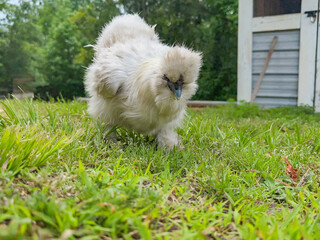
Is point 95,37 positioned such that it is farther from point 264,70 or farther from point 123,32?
point 123,32

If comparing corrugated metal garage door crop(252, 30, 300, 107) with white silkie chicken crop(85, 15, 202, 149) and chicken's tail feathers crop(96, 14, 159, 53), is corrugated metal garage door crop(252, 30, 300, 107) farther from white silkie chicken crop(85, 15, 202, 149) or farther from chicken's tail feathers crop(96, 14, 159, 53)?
white silkie chicken crop(85, 15, 202, 149)

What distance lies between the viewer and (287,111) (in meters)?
6.58

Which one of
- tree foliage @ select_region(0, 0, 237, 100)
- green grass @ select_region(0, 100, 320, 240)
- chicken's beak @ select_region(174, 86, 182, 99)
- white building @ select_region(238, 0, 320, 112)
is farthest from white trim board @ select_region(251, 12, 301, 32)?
chicken's beak @ select_region(174, 86, 182, 99)

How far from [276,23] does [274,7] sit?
35 centimetres

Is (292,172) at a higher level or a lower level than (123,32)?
lower

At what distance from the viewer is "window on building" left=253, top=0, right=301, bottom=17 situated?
7.25 metres

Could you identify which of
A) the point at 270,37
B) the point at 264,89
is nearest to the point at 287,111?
the point at 264,89

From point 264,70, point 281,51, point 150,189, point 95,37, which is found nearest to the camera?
point 150,189

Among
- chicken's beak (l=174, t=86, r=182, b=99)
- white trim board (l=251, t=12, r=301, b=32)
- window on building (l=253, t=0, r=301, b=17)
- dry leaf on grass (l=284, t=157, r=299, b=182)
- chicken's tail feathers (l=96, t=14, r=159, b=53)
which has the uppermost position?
window on building (l=253, t=0, r=301, b=17)

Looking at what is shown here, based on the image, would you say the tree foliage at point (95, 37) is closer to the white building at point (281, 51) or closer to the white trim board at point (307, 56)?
the white building at point (281, 51)

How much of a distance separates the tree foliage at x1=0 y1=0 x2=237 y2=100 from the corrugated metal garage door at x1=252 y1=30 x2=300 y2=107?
2.25 meters

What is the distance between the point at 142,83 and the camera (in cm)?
293

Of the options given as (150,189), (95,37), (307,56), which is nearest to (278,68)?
(307,56)

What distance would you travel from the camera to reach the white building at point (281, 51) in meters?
7.17
